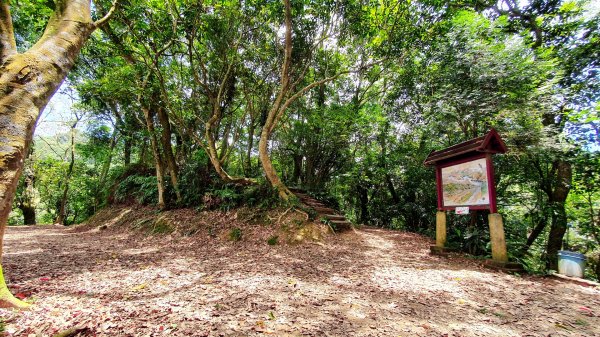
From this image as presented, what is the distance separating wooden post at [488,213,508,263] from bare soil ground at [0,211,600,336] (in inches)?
17.3

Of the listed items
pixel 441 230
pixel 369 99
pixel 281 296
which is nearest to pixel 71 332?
pixel 281 296

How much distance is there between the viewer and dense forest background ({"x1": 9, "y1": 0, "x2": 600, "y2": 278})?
6.41 meters

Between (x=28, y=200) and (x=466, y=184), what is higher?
(x=466, y=184)

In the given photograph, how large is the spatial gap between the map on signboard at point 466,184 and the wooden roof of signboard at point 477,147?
0.75 feet

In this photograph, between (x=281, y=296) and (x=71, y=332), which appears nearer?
(x=71, y=332)

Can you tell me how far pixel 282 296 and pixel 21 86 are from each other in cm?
374

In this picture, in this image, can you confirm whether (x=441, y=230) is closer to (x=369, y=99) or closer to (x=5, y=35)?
(x=5, y=35)

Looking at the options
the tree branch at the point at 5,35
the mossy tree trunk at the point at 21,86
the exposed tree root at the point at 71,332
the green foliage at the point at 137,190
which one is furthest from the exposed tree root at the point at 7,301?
the green foliage at the point at 137,190

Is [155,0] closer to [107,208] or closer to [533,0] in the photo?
[107,208]

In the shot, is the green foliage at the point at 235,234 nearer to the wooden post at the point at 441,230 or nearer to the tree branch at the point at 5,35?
the wooden post at the point at 441,230

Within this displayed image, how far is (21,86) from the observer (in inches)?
99.3

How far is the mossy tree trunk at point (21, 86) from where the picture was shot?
238 cm

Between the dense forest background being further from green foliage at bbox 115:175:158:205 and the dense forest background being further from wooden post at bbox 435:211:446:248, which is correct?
wooden post at bbox 435:211:446:248

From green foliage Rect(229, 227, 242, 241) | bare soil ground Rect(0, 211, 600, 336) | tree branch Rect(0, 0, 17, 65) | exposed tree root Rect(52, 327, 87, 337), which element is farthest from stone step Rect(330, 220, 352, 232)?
tree branch Rect(0, 0, 17, 65)
